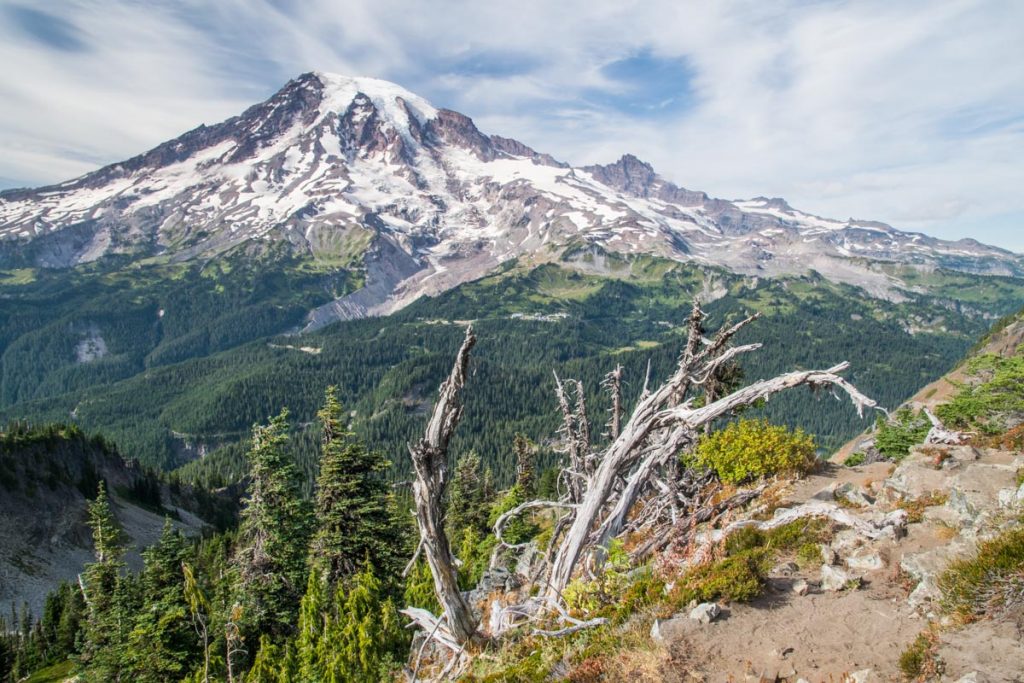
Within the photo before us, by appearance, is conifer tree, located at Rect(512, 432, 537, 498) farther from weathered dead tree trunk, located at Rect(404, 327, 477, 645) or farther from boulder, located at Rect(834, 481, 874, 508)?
weathered dead tree trunk, located at Rect(404, 327, 477, 645)

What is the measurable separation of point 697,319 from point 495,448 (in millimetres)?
168589

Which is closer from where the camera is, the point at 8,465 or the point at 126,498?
the point at 8,465

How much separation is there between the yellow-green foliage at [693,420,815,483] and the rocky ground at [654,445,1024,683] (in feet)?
13.1

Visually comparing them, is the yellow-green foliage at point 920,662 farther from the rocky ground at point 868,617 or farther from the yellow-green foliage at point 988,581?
the yellow-green foliage at point 988,581

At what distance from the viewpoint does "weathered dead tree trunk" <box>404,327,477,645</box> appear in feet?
22.8

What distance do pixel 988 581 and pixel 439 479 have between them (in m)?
7.16

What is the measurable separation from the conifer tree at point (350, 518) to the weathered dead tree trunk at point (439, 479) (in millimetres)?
20385

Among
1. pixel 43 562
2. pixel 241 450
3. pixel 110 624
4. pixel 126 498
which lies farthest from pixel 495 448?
pixel 110 624

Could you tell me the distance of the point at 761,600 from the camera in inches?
347

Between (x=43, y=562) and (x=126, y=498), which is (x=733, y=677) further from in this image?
(x=126, y=498)

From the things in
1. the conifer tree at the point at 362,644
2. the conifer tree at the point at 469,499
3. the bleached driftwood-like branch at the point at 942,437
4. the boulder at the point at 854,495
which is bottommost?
the conifer tree at the point at 469,499

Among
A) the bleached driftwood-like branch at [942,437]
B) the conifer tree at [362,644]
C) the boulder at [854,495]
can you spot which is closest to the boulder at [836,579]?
the boulder at [854,495]

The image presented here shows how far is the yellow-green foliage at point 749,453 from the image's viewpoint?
52.9 feet

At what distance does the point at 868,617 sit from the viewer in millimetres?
7934
